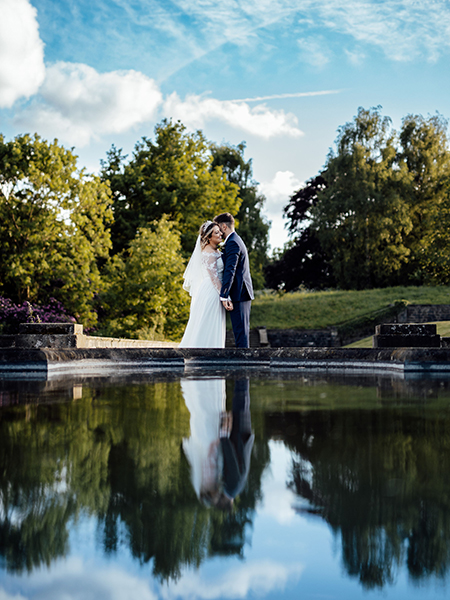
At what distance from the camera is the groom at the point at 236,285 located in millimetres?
8430

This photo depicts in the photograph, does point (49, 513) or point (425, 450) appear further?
point (425, 450)

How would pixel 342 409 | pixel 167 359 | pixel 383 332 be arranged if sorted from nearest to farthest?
pixel 342 409
pixel 167 359
pixel 383 332

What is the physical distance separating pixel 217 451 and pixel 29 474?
0.74 metres

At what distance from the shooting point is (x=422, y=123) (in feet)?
162

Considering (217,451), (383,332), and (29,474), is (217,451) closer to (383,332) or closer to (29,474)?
(29,474)

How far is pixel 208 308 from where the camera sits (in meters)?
9.00

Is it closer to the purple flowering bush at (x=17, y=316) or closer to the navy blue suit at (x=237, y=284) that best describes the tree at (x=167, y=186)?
the purple flowering bush at (x=17, y=316)

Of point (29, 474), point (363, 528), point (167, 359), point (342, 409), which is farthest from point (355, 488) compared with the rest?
point (167, 359)

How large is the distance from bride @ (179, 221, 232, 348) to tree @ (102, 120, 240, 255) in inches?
796

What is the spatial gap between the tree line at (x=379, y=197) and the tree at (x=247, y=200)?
15.5 ft

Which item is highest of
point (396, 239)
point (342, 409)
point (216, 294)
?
point (396, 239)

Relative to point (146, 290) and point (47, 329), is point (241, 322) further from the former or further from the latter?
point (146, 290)

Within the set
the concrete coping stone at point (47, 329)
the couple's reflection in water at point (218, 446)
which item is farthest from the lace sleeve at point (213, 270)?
the couple's reflection in water at point (218, 446)

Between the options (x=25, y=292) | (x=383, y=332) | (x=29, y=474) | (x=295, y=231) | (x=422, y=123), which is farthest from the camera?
(x=295, y=231)
